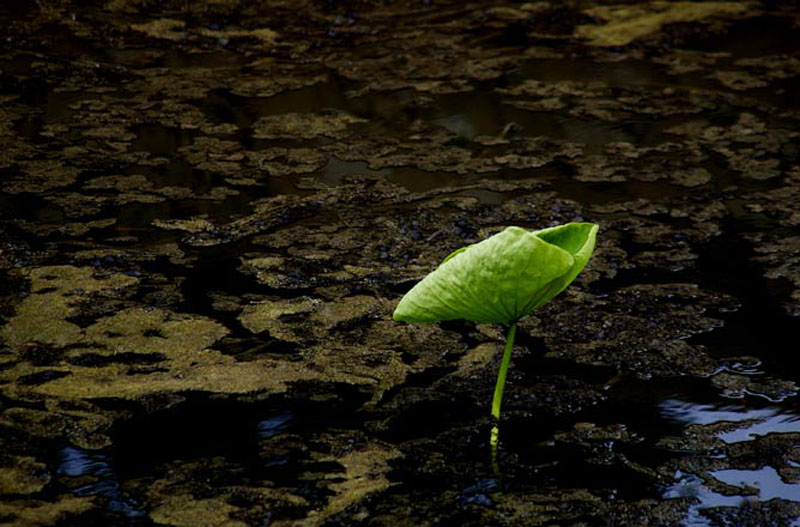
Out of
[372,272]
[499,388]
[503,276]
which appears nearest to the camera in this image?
[503,276]

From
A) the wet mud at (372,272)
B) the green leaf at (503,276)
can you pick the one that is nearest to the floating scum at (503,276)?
the green leaf at (503,276)

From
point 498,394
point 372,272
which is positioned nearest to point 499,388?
point 498,394

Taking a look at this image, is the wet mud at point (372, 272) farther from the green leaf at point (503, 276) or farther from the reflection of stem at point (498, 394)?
the green leaf at point (503, 276)

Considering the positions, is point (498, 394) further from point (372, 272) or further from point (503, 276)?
point (372, 272)

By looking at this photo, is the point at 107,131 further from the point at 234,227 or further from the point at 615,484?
the point at 615,484

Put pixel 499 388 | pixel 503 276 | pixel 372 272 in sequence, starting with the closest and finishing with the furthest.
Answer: pixel 503 276 < pixel 499 388 < pixel 372 272

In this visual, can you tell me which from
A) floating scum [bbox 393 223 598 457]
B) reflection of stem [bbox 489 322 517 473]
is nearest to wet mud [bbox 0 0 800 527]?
reflection of stem [bbox 489 322 517 473]

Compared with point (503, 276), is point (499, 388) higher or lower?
lower

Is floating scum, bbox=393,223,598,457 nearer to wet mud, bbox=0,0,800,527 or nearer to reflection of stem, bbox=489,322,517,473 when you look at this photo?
reflection of stem, bbox=489,322,517,473
